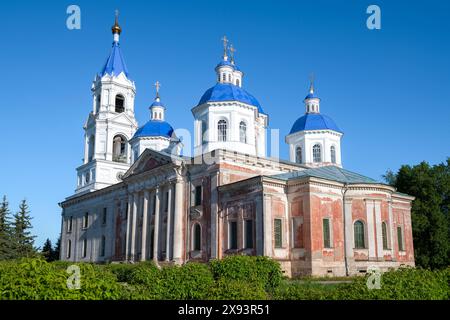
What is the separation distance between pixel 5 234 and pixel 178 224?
88.4 feet

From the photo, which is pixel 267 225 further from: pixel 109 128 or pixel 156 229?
pixel 109 128

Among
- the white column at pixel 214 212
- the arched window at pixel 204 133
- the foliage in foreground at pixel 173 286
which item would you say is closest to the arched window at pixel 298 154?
the arched window at pixel 204 133

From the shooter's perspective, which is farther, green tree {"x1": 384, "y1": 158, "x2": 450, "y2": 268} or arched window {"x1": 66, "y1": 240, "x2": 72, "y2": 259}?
arched window {"x1": 66, "y1": 240, "x2": 72, "y2": 259}

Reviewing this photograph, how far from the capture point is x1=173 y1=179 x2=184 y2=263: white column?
117 ft

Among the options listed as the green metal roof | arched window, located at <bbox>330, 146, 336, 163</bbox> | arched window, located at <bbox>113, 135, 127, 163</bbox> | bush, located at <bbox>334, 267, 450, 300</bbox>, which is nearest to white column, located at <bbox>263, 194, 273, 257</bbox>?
the green metal roof

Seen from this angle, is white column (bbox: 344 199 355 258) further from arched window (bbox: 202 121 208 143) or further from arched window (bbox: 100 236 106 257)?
arched window (bbox: 100 236 106 257)

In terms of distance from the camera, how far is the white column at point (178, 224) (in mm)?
35566

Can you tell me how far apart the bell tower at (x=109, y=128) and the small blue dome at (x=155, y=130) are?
2.84 meters

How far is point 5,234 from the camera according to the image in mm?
52906

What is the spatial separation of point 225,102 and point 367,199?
13436mm

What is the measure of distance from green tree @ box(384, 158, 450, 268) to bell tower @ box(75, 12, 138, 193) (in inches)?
1172

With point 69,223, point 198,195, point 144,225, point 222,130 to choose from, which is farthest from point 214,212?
point 69,223

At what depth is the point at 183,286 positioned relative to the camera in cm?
1466
